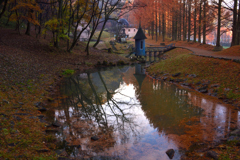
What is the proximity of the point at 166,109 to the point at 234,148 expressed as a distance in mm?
4447

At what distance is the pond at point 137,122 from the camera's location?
233 inches

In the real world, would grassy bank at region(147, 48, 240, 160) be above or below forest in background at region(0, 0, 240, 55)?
below

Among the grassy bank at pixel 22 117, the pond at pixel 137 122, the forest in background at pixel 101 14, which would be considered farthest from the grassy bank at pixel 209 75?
the grassy bank at pixel 22 117

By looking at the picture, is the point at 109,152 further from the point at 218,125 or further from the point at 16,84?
the point at 16,84

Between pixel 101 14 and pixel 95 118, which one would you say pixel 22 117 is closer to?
pixel 95 118

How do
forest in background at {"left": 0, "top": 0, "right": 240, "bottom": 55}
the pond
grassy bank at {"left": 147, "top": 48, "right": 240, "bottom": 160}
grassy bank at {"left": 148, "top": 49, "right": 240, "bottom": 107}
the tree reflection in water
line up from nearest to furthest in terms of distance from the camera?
grassy bank at {"left": 147, "top": 48, "right": 240, "bottom": 160}
the pond
the tree reflection in water
grassy bank at {"left": 148, "top": 49, "right": 240, "bottom": 107}
forest in background at {"left": 0, "top": 0, "right": 240, "bottom": 55}

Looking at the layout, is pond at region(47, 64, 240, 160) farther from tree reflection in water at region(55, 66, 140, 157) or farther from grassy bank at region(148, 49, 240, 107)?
grassy bank at region(148, 49, 240, 107)

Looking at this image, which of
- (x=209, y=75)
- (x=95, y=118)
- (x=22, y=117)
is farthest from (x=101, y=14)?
(x=22, y=117)

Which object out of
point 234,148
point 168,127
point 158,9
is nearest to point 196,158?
point 234,148

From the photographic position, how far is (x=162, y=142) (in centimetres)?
635

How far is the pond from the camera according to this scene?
5918mm

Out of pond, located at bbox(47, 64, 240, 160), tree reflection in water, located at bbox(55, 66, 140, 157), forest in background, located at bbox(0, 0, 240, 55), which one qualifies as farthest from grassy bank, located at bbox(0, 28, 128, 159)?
forest in background, located at bbox(0, 0, 240, 55)

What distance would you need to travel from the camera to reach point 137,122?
8164 millimetres

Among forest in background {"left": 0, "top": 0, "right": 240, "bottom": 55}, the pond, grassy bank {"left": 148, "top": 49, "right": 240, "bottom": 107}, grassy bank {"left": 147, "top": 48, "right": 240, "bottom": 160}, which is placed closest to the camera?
grassy bank {"left": 147, "top": 48, "right": 240, "bottom": 160}
